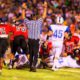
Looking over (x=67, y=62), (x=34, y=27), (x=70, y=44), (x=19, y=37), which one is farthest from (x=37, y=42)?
(x=70, y=44)

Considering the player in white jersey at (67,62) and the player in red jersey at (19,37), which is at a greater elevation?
the player in red jersey at (19,37)

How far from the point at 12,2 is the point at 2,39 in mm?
8948

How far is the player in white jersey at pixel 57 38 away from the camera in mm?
13391

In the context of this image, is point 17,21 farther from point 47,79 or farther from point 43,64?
point 47,79

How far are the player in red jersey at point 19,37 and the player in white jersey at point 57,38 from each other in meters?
0.98

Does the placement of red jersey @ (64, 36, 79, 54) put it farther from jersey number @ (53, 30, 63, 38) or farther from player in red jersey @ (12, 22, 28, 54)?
player in red jersey @ (12, 22, 28, 54)

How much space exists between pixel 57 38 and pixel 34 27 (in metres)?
0.87

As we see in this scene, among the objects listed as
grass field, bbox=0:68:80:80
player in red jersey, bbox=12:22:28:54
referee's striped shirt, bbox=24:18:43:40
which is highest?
referee's striped shirt, bbox=24:18:43:40

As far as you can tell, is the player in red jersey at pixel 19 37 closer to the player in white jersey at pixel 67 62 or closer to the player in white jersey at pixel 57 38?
the player in white jersey at pixel 57 38

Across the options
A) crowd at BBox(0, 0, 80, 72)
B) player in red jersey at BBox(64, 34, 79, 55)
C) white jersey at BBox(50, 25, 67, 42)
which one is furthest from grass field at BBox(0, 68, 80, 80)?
player in red jersey at BBox(64, 34, 79, 55)

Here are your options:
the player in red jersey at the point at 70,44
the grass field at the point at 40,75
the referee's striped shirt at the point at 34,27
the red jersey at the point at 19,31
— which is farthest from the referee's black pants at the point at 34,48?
the player in red jersey at the point at 70,44

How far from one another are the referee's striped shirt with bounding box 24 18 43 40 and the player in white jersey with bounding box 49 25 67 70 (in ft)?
2.13

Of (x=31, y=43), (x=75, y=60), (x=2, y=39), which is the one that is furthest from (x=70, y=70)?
(x=2, y=39)

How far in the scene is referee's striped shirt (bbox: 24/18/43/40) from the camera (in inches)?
516
